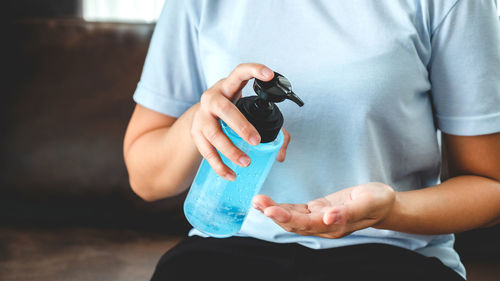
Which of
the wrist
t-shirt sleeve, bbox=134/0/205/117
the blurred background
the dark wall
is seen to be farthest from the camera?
the dark wall

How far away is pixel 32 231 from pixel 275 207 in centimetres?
85

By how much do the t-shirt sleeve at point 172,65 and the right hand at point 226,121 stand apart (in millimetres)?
216

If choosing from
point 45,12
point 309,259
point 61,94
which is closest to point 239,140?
point 309,259

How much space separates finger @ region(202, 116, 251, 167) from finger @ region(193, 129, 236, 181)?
12 millimetres

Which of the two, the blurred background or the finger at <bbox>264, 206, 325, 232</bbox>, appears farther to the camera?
the blurred background

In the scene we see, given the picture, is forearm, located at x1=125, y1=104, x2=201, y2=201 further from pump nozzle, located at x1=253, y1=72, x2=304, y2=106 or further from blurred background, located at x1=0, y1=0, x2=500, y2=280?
blurred background, located at x1=0, y1=0, x2=500, y2=280

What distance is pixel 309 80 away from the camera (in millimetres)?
618

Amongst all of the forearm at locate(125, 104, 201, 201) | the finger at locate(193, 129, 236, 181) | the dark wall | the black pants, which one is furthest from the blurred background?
the dark wall

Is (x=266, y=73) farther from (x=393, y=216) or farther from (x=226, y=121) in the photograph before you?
(x=393, y=216)

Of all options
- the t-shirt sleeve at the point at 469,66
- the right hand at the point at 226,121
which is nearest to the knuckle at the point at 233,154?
the right hand at the point at 226,121

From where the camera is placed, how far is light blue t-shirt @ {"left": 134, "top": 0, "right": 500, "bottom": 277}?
1.97 feet

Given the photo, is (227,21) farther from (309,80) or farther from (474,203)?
(474,203)

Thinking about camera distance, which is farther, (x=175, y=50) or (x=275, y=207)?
(x=175, y=50)

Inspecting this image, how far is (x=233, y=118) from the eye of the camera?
1.53 ft
